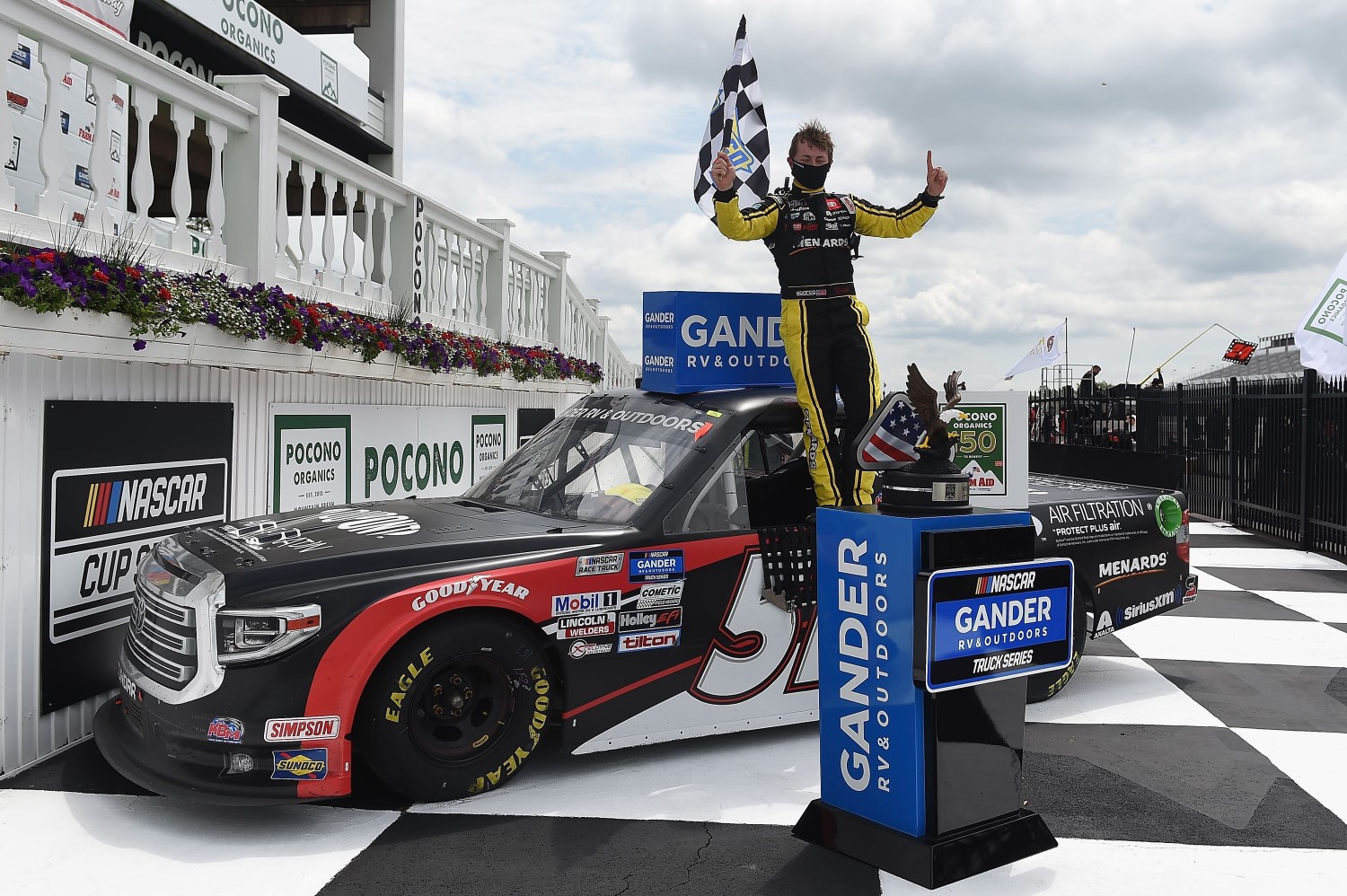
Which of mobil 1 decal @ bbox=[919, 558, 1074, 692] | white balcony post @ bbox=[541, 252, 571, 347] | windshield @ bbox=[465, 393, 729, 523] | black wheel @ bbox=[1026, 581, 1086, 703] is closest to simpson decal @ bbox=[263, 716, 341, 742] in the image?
windshield @ bbox=[465, 393, 729, 523]

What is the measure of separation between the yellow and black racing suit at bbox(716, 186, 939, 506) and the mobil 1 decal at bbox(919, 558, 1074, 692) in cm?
145

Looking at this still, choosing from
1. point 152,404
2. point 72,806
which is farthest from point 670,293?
point 72,806

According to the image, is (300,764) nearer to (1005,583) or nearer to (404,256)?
(1005,583)

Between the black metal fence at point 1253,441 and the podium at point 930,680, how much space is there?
9094 millimetres

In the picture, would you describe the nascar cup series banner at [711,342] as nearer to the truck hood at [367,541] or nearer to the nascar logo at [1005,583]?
the truck hood at [367,541]

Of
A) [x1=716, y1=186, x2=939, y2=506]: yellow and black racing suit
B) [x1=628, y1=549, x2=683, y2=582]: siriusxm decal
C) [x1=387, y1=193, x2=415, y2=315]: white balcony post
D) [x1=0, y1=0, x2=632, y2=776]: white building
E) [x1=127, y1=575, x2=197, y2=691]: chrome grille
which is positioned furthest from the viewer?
[x1=387, y1=193, x2=415, y2=315]: white balcony post

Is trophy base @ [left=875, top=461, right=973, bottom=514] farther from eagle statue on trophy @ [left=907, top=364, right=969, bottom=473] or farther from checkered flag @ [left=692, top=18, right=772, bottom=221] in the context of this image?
checkered flag @ [left=692, top=18, right=772, bottom=221]

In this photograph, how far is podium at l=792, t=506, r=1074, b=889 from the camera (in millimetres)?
2992

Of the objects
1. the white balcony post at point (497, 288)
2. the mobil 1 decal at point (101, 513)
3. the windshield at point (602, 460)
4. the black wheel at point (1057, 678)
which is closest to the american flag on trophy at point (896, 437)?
the windshield at point (602, 460)

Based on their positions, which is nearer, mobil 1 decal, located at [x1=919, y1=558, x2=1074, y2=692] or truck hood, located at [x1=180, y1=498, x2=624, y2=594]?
mobil 1 decal, located at [x1=919, y1=558, x2=1074, y2=692]

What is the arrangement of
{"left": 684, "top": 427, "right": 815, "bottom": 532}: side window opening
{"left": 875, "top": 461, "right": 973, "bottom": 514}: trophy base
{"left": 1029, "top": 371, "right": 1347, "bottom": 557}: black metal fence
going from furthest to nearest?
{"left": 1029, "top": 371, "right": 1347, "bottom": 557}: black metal fence → {"left": 684, "top": 427, "right": 815, "bottom": 532}: side window opening → {"left": 875, "top": 461, "right": 973, "bottom": 514}: trophy base

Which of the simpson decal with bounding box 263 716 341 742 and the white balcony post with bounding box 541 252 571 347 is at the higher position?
the white balcony post with bounding box 541 252 571 347

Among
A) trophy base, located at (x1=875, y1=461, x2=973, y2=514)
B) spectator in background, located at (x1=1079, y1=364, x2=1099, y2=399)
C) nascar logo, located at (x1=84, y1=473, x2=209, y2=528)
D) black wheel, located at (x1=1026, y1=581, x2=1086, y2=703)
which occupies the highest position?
spectator in background, located at (x1=1079, y1=364, x2=1099, y2=399)

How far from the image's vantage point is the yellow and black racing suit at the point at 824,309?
15.2 ft
